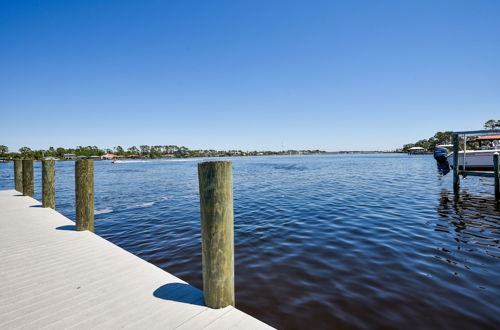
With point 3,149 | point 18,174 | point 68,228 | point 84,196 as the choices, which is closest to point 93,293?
point 84,196

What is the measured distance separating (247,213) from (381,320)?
7.27 meters

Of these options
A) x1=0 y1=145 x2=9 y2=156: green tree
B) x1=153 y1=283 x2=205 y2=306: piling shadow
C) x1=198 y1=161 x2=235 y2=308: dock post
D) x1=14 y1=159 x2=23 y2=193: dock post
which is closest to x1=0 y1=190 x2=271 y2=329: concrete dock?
x1=153 y1=283 x2=205 y2=306: piling shadow

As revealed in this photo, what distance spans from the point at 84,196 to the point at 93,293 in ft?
12.2

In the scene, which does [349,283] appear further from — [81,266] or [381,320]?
[81,266]

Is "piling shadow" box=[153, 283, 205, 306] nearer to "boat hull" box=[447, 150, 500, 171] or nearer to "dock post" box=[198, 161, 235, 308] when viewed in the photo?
"dock post" box=[198, 161, 235, 308]

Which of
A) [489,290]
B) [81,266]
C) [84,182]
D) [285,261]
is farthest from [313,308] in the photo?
[84,182]

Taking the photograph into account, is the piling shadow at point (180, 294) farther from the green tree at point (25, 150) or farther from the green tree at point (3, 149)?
the green tree at point (25, 150)

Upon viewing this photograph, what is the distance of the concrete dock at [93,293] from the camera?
2.55 metres

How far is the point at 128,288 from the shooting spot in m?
3.22

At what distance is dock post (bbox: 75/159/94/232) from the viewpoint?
5.90 m

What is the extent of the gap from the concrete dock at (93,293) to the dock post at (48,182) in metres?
4.32

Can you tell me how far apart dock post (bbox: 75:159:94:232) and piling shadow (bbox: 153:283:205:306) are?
4.05 m

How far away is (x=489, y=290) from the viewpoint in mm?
4133

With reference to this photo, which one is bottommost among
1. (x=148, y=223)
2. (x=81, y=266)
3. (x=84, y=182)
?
(x=148, y=223)
